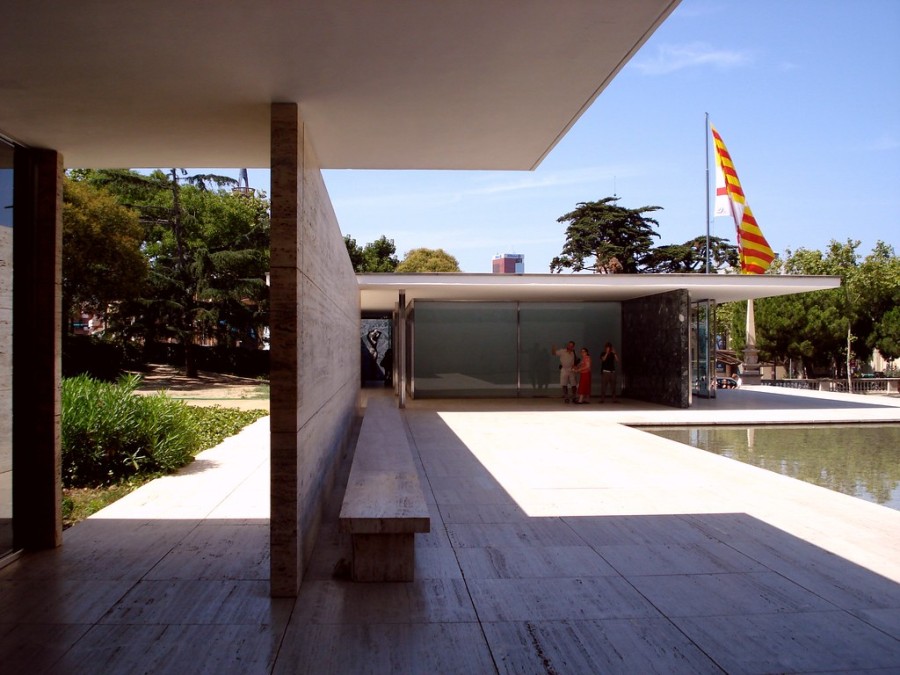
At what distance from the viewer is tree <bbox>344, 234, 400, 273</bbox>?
5100 cm

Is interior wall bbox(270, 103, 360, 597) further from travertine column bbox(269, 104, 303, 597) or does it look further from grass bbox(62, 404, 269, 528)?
grass bbox(62, 404, 269, 528)

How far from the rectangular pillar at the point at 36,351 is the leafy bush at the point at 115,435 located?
9.99ft

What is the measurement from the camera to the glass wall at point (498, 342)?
19.7m

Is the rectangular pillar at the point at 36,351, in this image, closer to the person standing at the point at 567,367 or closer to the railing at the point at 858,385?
the person standing at the point at 567,367

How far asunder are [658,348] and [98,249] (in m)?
18.5

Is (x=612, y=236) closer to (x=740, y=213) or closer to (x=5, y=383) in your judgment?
(x=740, y=213)

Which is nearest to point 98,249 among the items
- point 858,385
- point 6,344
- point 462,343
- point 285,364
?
point 462,343

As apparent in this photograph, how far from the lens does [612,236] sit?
57156 mm

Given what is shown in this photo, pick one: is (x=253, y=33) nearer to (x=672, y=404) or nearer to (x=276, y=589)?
(x=276, y=589)

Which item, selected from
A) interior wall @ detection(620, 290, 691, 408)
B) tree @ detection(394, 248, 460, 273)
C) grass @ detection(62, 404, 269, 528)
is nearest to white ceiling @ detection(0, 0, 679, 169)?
grass @ detection(62, 404, 269, 528)

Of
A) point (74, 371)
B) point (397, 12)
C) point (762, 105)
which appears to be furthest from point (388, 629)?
point (762, 105)

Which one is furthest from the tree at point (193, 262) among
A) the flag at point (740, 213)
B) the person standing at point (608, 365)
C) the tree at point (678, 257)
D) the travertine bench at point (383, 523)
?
the tree at point (678, 257)

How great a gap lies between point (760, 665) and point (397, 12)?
3481 mm

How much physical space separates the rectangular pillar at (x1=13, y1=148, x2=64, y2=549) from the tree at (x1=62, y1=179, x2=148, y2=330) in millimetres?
20204
